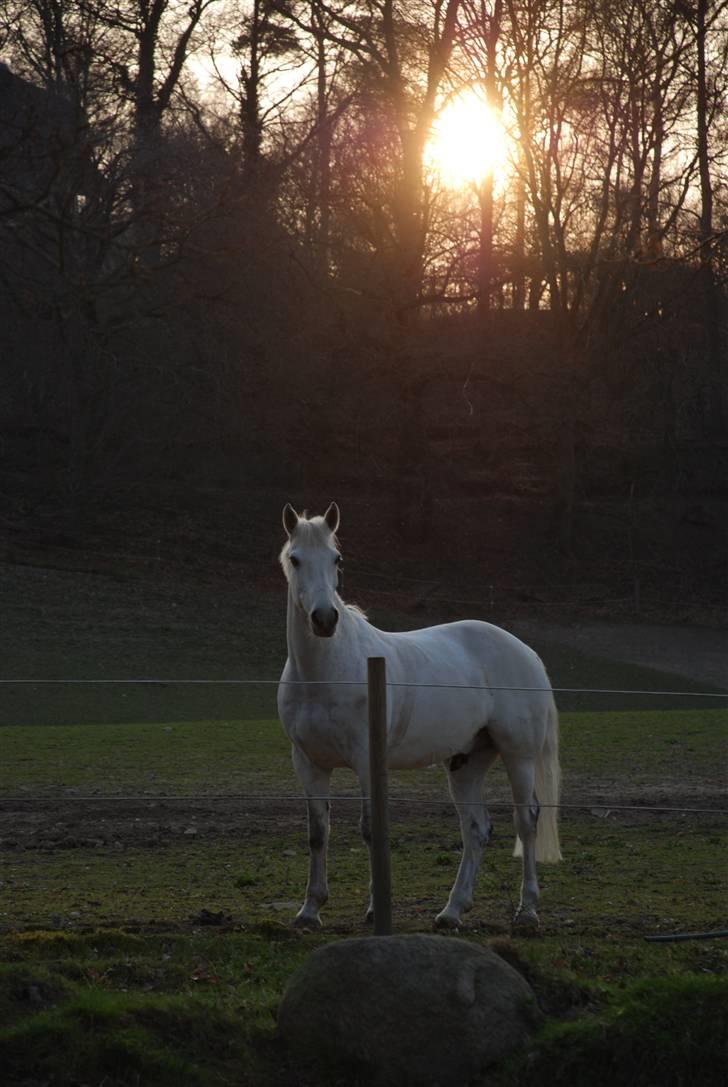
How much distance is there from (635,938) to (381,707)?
1.95 metres

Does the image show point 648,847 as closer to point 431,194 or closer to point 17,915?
point 17,915

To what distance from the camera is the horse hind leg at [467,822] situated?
7456mm

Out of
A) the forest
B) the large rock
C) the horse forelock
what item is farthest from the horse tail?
the forest

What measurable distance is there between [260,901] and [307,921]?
98 cm

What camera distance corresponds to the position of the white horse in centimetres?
734

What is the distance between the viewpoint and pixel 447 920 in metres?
7.21

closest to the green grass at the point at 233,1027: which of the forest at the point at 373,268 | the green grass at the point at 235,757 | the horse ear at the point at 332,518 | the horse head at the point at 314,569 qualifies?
the horse head at the point at 314,569

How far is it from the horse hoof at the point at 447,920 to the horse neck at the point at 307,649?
1.51 m

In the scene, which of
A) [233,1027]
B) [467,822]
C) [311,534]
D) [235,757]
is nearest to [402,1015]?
[233,1027]

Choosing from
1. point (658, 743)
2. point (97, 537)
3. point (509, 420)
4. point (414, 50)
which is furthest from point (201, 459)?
point (658, 743)

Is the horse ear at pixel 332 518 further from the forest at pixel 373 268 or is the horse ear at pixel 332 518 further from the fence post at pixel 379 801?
the forest at pixel 373 268

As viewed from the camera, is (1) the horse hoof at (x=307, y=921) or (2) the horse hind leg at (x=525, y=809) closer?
(1) the horse hoof at (x=307, y=921)

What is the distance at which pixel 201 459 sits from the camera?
37469 millimetres

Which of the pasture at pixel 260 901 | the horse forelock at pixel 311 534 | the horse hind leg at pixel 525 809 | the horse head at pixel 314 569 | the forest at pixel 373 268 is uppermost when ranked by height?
the forest at pixel 373 268
